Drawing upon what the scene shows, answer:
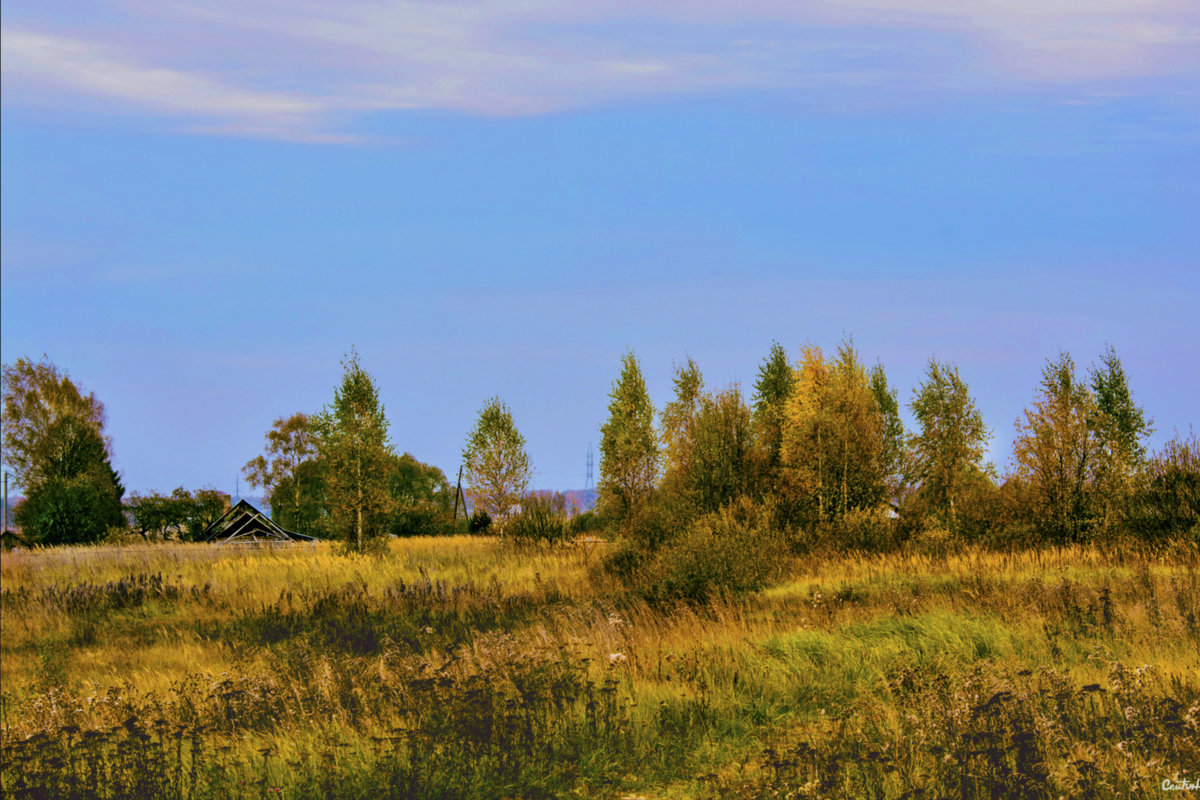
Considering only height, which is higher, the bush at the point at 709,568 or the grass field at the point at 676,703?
the bush at the point at 709,568

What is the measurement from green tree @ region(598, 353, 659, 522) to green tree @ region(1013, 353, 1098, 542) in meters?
15.1

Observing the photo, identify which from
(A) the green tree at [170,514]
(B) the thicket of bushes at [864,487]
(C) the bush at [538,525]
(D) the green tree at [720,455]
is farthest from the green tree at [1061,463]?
(A) the green tree at [170,514]

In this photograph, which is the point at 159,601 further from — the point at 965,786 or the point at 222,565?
the point at 965,786

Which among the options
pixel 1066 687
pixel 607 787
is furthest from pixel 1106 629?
pixel 607 787

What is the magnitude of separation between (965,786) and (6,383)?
5609cm

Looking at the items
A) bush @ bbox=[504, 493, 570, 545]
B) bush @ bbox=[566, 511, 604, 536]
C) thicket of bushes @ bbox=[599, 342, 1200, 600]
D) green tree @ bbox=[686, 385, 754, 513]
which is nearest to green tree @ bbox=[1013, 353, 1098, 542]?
thicket of bushes @ bbox=[599, 342, 1200, 600]

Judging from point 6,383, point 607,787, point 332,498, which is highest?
point 6,383

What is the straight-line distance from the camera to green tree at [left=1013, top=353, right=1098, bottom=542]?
22.3m

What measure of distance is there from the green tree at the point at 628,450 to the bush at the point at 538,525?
4092 millimetres

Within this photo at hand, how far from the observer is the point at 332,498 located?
2616cm

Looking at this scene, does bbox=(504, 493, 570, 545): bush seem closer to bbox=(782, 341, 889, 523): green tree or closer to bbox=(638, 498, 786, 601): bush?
bbox=(782, 341, 889, 523): green tree

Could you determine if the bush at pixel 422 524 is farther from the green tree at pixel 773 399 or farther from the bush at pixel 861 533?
the bush at pixel 861 533

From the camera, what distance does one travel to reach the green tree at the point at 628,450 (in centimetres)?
3550

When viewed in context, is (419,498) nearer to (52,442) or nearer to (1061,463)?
(52,442)
